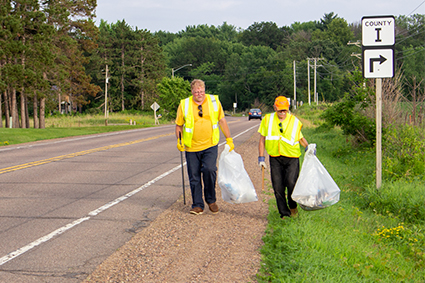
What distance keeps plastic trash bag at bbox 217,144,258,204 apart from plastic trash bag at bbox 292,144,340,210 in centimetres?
79

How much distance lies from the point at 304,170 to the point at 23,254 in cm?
368

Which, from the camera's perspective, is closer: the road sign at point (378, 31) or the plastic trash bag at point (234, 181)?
the plastic trash bag at point (234, 181)

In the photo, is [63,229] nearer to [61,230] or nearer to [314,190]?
[61,230]

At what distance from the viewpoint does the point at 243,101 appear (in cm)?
10594

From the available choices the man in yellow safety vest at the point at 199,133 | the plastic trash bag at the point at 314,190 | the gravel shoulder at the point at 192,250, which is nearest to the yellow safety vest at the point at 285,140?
the plastic trash bag at the point at 314,190

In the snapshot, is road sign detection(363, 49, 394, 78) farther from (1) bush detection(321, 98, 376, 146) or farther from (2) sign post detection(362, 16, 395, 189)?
(1) bush detection(321, 98, 376, 146)

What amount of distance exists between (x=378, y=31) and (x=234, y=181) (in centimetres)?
380

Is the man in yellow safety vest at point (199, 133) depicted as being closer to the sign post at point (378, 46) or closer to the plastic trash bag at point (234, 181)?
the plastic trash bag at point (234, 181)

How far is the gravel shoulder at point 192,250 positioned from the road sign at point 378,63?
3.09m

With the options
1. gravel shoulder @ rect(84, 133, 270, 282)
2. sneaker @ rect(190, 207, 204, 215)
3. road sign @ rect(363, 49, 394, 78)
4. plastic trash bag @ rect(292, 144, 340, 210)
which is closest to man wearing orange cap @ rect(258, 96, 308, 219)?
plastic trash bag @ rect(292, 144, 340, 210)

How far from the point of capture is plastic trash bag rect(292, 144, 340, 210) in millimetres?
6148

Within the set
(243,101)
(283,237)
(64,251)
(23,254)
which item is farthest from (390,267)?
(243,101)

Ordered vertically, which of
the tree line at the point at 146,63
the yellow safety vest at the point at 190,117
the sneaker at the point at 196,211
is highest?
the tree line at the point at 146,63

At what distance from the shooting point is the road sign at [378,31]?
313 inches
